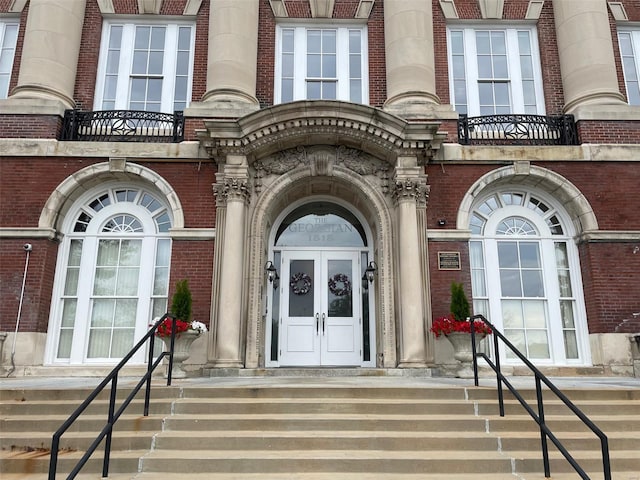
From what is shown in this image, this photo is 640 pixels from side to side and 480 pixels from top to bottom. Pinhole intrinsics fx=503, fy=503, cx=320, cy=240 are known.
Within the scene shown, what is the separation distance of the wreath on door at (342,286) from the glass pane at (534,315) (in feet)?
11.8

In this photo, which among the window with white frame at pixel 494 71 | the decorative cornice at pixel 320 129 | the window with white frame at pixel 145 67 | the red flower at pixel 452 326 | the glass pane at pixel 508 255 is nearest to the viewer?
the red flower at pixel 452 326

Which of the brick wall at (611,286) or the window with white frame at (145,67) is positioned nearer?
the brick wall at (611,286)

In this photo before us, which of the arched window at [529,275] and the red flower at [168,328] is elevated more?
the arched window at [529,275]

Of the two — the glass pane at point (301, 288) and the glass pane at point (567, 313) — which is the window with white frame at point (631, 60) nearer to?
the glass pane at point (567, 313)

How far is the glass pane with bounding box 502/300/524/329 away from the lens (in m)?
10.1

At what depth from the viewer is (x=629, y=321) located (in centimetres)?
964

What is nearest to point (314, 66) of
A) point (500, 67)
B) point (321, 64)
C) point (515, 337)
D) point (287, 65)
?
point (321, 64)

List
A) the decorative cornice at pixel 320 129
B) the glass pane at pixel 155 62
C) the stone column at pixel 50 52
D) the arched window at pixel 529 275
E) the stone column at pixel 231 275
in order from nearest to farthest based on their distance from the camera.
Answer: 1. the stone column at pixel 231 275
2. the decorative cornice at pixel 320 129
3. the arched window at pixel 529 275
4. the stone column at pixel 50 52
5. the glass pane at pixel 155 62

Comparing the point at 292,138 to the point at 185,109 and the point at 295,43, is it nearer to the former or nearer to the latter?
the point at 185,109

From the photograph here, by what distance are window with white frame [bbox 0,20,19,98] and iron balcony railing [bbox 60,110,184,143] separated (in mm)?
2374

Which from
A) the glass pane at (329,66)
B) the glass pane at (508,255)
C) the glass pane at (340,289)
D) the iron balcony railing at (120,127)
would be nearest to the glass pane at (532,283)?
the glass pane at (508,255)

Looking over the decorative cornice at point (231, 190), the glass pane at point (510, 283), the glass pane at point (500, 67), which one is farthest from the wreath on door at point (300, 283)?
the glass pane at point (500, 67)

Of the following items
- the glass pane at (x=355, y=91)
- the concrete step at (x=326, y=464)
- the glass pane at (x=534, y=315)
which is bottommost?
the concrete step at (x=326, y=464)

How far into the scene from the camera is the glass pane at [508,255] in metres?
10.3
